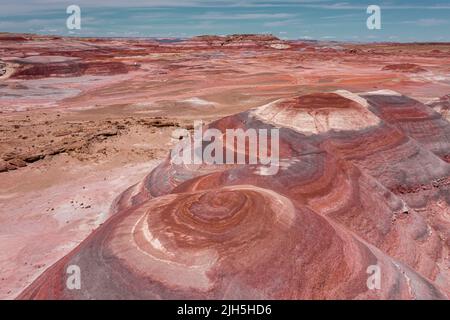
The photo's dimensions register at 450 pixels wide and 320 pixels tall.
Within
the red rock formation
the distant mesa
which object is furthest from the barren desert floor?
the distant mesa

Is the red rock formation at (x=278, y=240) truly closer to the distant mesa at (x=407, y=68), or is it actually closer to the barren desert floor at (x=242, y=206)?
the barren desert floor at (x=242, y=206)

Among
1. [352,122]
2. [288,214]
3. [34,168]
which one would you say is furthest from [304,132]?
[34,168]

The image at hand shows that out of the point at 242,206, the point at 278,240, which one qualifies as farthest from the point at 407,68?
the point at 278,240

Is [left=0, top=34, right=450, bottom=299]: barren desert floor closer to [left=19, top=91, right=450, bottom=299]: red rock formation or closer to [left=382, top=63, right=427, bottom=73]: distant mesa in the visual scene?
[left=19, top=91, right=450, bottom=299]: red rock formation

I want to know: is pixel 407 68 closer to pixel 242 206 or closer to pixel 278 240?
pixel 242 206

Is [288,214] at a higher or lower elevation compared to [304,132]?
lower
